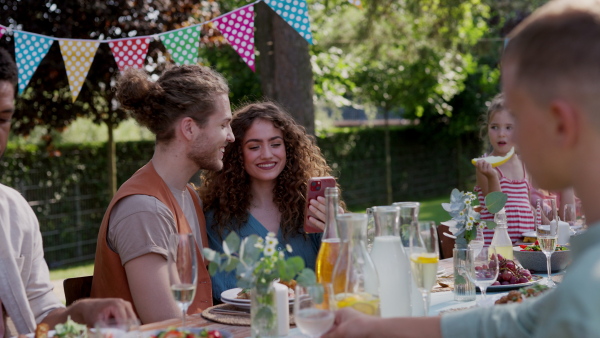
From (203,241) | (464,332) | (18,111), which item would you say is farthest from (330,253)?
(18,111)

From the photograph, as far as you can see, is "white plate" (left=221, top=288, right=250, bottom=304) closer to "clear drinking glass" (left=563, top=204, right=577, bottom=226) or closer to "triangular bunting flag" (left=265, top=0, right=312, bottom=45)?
"clear drinking glass" (left=563, top=204, right=577, bottom=226)

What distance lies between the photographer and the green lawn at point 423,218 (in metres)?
8.72

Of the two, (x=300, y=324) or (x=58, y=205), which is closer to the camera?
(x=300, y=324)

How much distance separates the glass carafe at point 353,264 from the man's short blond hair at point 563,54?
86 centimetres

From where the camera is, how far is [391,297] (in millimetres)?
2211

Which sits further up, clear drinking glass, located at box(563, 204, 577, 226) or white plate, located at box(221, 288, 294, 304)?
clear drinking glass, located at box(563, 204, 577, 226)

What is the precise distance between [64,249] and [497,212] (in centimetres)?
775

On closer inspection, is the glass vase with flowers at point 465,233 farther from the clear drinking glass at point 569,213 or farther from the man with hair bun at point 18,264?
the man with hair bun at point 18,264

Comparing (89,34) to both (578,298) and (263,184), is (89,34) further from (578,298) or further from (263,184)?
(578,298)

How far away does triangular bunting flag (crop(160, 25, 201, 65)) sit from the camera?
5180mm

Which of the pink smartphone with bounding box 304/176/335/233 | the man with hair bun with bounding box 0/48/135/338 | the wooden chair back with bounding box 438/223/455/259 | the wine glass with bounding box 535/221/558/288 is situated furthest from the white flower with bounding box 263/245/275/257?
the wooden chair back with bounding box 438/223/455/259

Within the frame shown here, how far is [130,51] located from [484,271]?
3549 mm

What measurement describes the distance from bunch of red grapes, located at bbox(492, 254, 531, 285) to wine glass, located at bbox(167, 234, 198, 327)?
144cm

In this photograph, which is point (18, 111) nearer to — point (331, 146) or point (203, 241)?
point (203, 241)
